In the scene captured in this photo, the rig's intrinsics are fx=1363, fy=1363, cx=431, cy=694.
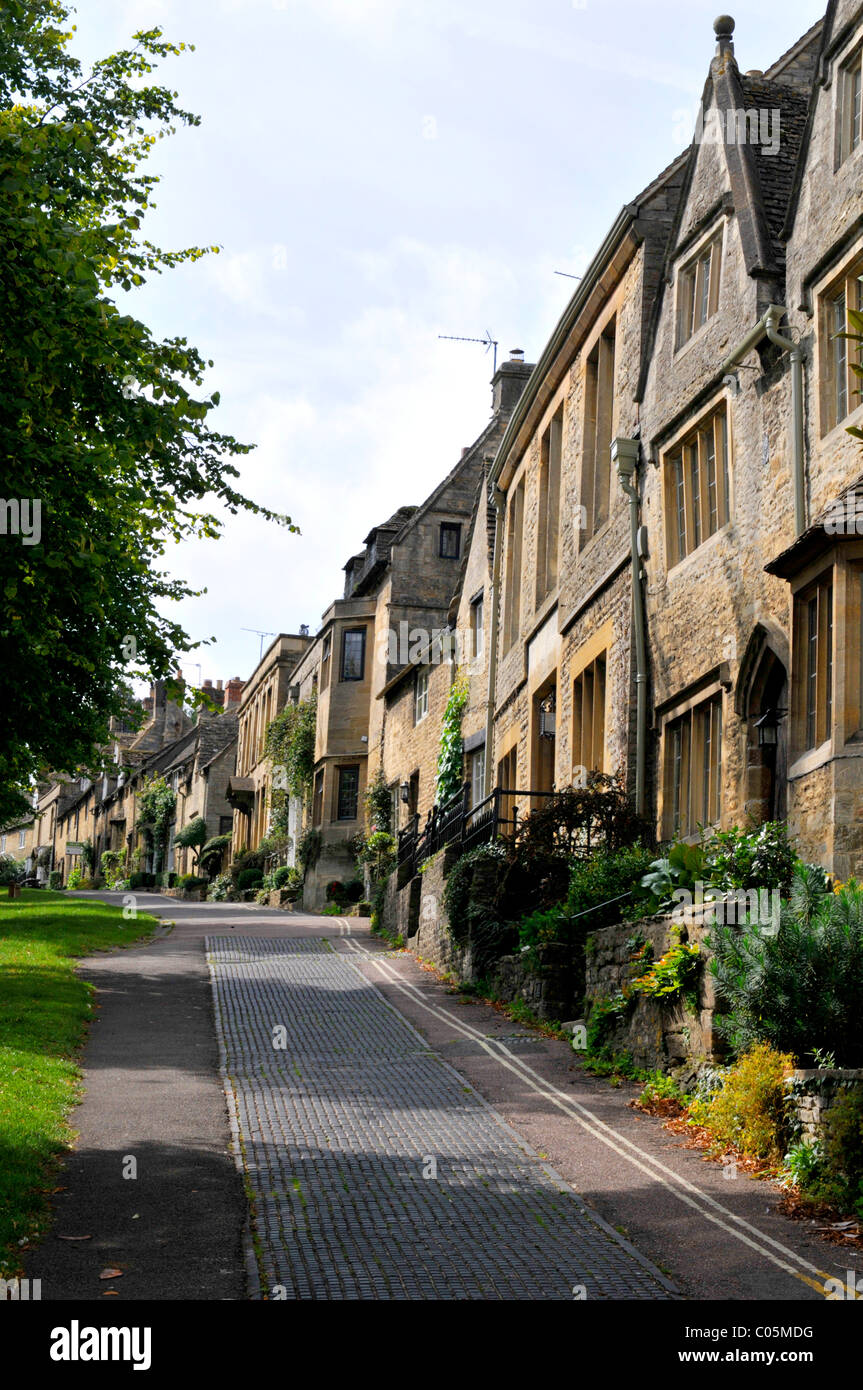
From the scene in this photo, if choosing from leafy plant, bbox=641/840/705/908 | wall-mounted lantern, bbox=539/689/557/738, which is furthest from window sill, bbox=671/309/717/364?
wall-mounted lantern, bbox=539/689/557/738

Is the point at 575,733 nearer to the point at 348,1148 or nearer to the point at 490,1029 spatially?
the point at 490,1029

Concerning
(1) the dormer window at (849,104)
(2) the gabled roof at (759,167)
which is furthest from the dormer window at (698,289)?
(1) the dormer window at (849,104)

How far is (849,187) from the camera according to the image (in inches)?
499

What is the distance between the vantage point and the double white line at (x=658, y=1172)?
716 cm

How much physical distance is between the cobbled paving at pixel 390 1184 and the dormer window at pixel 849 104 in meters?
9.50

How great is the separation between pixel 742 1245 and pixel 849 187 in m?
9.57

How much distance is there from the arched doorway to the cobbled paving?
4071mm

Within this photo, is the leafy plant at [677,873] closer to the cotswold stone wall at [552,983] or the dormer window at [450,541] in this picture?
the cotswold stone wall at [552,983]

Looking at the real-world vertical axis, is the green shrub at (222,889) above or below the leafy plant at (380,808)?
below

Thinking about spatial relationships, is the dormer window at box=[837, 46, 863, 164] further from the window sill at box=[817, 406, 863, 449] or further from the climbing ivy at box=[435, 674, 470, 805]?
the climbing ivy at box=[435, 674, 470, 805]

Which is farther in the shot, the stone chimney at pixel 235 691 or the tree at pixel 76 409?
the stone chimney at pixel 235 691

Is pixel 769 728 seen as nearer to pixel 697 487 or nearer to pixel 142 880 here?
pixel 697 487

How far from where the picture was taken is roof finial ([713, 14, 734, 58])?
16609 millimetres
